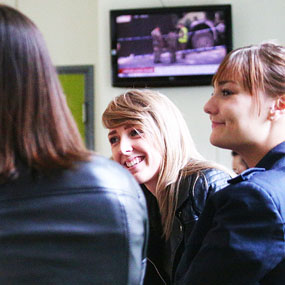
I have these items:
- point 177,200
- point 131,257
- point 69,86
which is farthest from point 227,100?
point 69,86

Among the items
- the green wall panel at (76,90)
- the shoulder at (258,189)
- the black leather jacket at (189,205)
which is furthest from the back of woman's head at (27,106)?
the green wall panel at (76,90)

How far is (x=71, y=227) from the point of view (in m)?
0.82

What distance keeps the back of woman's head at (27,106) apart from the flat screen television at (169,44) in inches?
138

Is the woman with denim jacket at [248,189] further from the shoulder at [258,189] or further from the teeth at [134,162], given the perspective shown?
the teeth at [134,162]

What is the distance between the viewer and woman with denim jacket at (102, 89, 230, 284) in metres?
1.68

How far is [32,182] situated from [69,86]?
4484 mm

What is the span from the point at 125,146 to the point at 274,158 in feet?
2.48

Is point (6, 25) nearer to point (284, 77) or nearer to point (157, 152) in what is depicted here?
point (284, 77)

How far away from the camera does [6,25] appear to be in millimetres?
826

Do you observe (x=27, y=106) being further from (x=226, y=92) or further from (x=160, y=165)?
(x=160, y=165)

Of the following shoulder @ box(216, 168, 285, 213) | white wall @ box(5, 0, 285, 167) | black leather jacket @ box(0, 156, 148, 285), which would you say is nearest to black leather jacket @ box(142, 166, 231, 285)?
shoulder @ box(216, 168, 285, 213)

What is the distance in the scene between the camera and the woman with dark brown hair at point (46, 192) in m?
0.80

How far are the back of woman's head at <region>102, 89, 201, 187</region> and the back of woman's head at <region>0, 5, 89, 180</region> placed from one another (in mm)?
1011

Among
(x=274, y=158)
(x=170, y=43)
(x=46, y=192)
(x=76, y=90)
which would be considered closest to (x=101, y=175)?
(x=46, y=192)
